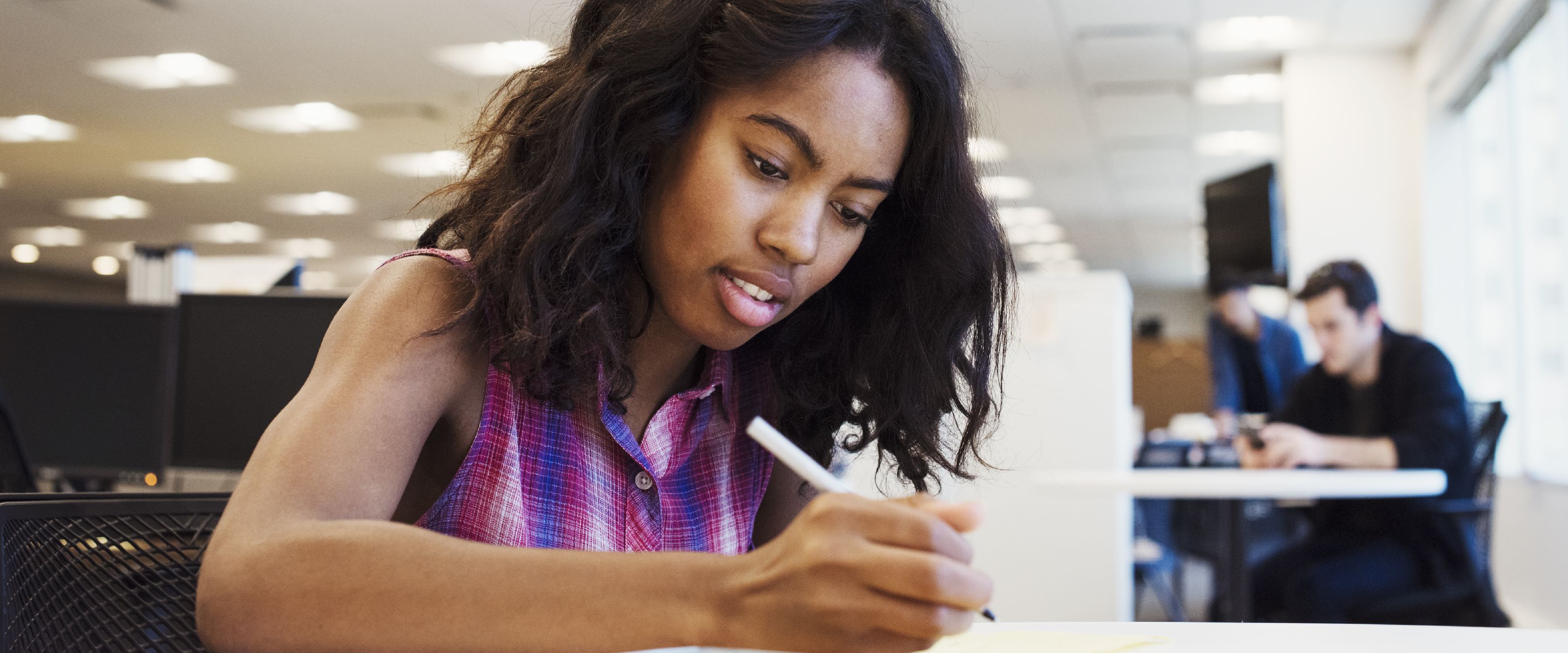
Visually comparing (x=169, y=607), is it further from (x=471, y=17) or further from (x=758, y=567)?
(x=471, y=17)

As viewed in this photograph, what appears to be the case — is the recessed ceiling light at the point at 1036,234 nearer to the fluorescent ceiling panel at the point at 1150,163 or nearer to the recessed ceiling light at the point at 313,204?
the fluorescent ceiling panel at the point at 1150,163

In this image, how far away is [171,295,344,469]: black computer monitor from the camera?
84.7 inches

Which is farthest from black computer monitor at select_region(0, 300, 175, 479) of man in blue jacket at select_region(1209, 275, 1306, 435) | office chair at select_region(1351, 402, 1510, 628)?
man in blue jacket at select_region(1209, 275, 1306, 435)

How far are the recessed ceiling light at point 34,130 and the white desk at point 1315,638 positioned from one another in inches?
345

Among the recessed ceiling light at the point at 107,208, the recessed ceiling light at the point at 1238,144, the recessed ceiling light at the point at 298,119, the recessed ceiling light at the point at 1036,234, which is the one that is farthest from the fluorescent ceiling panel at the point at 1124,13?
the recessed ceiling light at the point at 107,208

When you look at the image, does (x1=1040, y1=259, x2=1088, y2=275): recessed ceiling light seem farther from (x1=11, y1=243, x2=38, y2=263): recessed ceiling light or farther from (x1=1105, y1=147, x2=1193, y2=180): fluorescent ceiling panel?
(x1=11, y1=243, x2=38, y2=263): recessed ceiling light

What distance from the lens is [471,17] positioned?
18.5 feet

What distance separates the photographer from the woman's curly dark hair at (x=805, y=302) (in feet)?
2.88

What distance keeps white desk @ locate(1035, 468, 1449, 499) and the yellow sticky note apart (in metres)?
1.53

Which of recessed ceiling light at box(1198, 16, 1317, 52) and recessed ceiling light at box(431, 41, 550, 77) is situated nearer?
recessed ceiling light at box(1198, 16, 1317, 52)

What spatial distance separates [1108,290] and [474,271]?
3019 millimetres

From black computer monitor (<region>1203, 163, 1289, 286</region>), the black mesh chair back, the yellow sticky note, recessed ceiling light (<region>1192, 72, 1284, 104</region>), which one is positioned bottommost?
the yellow sticky note

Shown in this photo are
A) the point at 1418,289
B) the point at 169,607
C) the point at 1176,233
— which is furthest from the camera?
the point at 1176,233

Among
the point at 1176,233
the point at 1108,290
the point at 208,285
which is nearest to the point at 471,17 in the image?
the point at 208,285
